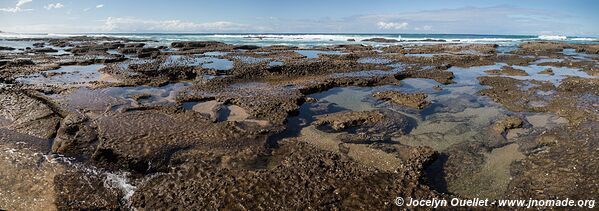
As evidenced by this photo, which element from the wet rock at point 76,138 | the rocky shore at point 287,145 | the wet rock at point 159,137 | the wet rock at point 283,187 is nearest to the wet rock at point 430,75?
the rocky shore at point 287,145

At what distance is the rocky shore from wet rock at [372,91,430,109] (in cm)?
7

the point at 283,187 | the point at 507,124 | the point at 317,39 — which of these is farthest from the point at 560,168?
the point at 317,39

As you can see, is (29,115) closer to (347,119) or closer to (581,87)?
(347,119)

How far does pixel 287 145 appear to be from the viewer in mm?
8531

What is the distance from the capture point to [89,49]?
3697 centimetres

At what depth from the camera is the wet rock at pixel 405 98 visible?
12.6 m

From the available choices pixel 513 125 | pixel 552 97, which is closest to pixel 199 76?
pixel 513 125

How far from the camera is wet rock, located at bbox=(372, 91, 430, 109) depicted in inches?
496

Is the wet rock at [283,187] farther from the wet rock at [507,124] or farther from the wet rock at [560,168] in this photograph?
the wet rock at [507,124]

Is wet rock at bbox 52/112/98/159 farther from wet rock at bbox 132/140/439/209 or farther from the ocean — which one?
the ocean

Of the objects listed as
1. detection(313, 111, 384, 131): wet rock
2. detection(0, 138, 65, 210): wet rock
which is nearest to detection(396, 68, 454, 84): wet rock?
detection(313, 111, 384, 131): wet rock

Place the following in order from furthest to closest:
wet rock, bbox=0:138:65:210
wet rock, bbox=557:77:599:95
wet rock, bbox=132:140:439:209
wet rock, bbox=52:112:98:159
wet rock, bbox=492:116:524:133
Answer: wet rock, bbox=557:77:599:95 < wet rock, bbox=492:116:524:133 < wet rock, bbox=52:112:98:159 < wet rock, bbox=0:138:65:210 < wet rock, bbox=132:140:439:209

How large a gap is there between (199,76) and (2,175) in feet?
38.7

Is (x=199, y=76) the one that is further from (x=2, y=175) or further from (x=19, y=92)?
(x=2, y=175)
